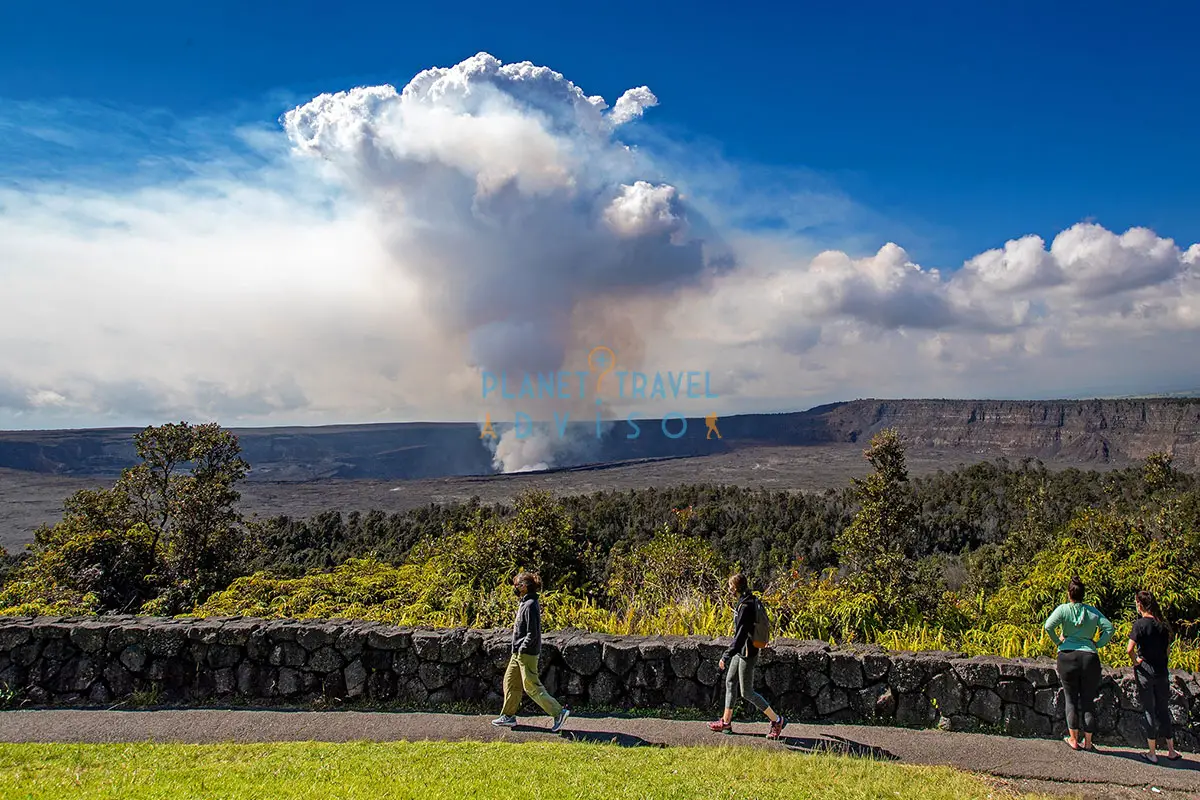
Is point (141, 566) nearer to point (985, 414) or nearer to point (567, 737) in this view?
point (567, 737)

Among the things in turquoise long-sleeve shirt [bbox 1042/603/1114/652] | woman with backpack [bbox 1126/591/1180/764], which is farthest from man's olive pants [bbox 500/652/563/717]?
woman with backpack [bbox 1126/591/1180/764]

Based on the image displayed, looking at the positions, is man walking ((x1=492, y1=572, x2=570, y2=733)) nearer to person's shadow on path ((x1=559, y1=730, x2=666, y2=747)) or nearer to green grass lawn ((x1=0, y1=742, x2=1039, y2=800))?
person's shadow on path ((x1=559, y1=730, x2=666, y2=747))

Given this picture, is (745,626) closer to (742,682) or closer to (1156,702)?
(742,682)

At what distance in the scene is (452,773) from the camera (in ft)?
20.2

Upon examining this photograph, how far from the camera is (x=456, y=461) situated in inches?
7116

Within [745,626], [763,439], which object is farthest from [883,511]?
[763,439]

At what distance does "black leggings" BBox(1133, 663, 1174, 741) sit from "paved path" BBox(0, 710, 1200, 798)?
281 mm

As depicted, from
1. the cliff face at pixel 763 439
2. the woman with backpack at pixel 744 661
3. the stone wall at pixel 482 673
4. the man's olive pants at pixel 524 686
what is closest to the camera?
the woman with backpack at pixel 744 661

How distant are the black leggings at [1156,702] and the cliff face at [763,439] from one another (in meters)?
100

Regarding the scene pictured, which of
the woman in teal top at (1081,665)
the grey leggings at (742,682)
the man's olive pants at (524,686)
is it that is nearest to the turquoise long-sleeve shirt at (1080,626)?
the woman in teal top at (1081,665)

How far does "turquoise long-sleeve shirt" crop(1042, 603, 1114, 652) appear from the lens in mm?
7035

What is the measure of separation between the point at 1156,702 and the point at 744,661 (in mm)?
3820

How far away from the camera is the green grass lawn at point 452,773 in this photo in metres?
5.72

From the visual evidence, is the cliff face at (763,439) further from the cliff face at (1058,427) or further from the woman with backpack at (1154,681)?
the woman with backpack at (1154,681)
